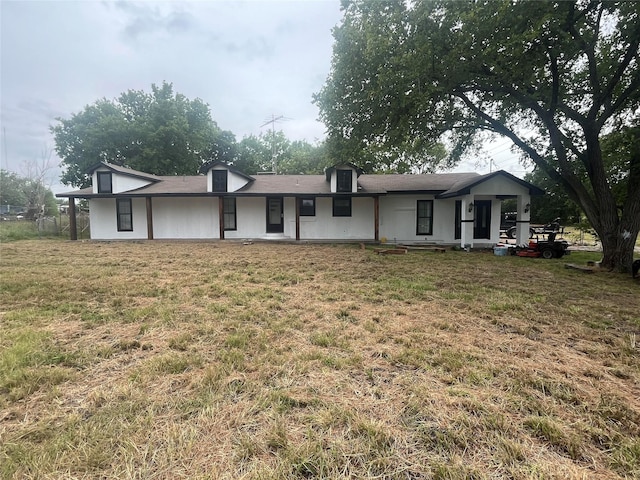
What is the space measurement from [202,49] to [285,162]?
17456 millimetres

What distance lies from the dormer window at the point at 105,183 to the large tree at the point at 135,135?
36.2ft

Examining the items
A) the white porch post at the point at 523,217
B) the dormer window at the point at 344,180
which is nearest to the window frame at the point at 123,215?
the dormer window at the point at 344,180

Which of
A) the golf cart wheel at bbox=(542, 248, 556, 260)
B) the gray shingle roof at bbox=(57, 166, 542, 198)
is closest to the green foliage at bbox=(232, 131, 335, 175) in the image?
the gray shingle roof at bbox=(57, 166, 542, 198)

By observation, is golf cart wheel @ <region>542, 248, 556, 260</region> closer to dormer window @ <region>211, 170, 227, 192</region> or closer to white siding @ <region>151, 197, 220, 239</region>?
dormer window @ <region>211, 170, 227, 192</region>

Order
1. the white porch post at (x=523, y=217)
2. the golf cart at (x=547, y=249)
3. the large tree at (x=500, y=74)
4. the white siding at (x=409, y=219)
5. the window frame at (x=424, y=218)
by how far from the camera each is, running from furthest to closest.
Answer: the window frame at (x=424, y=218) < the white siding at (x=409, y=219) < the white porch post at (x=523, y=217) < the golf cart at (x=547, y=249) < the large tree at (x=500, y=74)

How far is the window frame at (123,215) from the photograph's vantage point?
575 inches

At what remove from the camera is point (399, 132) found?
9.42 metres

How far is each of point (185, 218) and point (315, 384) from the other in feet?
46.0

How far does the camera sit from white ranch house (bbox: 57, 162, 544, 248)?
13.5 metres

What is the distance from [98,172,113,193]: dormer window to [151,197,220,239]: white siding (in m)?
1.92

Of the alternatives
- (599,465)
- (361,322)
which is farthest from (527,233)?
(599,465)

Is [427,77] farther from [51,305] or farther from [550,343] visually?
[51,305]

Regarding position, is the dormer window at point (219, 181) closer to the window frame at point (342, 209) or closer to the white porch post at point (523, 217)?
the window frame at point (342, 209)

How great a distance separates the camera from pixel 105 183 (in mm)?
14109
